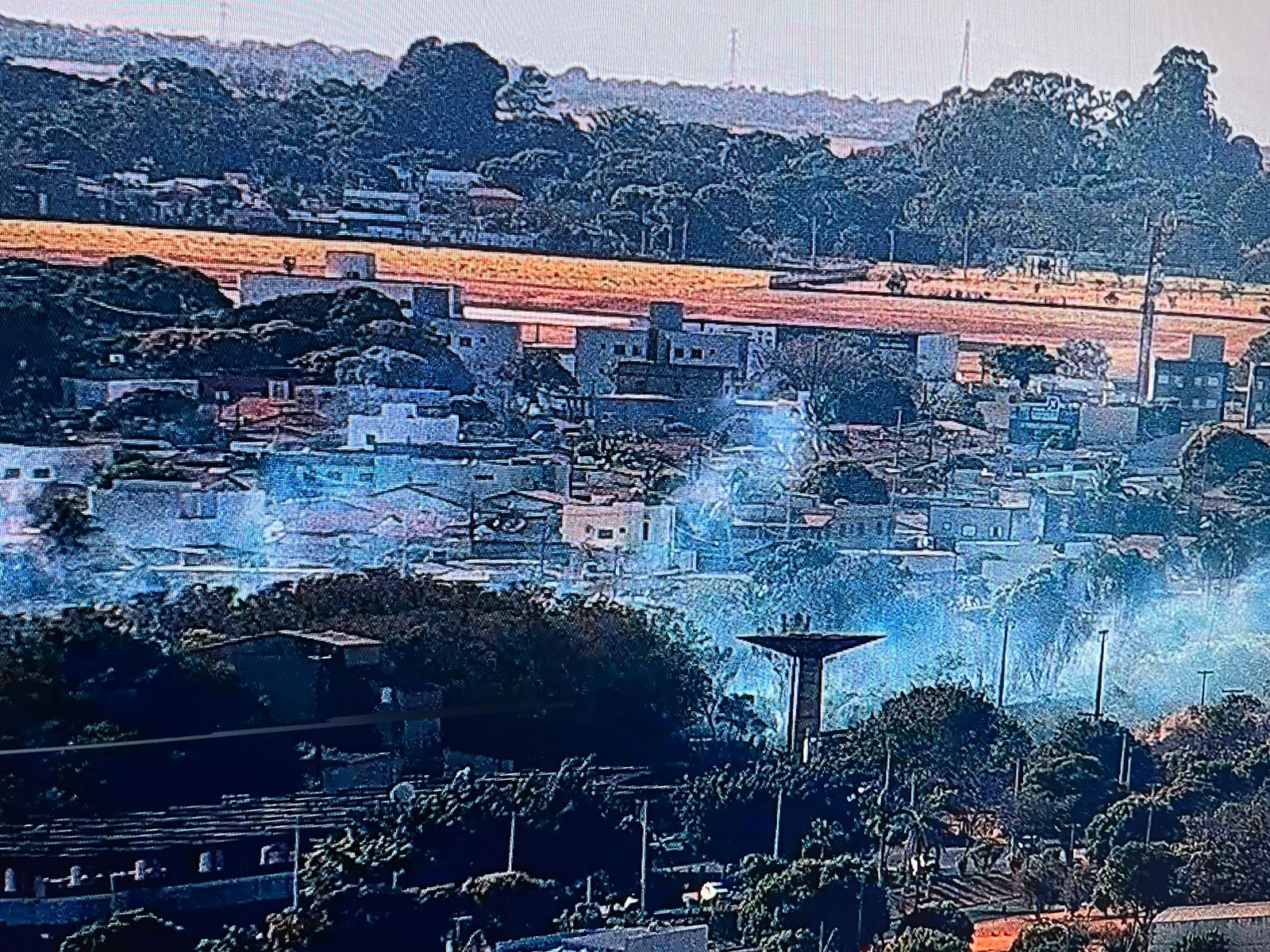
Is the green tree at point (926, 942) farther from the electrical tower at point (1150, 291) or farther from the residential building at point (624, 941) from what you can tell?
the electrical tower at point (1150, 291)

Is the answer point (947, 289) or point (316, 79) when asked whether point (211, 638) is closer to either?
point (316, 79)

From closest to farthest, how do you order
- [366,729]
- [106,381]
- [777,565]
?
[106,381], [366,729], [777,565]

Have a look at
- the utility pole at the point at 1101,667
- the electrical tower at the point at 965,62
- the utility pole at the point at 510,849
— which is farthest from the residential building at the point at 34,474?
the utility pole at the point at 1101,667

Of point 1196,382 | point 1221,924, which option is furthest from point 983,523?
point 1221,924

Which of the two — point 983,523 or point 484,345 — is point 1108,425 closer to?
point 983,523

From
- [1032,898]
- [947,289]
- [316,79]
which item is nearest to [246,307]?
[316,79]

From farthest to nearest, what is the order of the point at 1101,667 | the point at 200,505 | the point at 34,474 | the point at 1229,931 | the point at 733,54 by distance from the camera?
the point at 1101,667 → the point at 1229,931 → the point at 733,54 → the point at 200,505 → the point at 34,474
